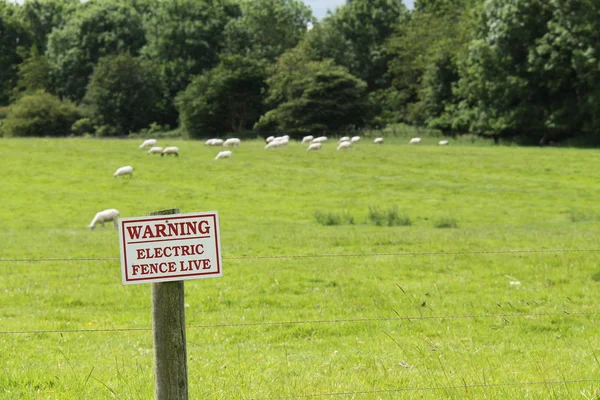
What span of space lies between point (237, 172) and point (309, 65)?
44912 mm

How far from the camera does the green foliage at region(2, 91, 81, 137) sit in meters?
85.3

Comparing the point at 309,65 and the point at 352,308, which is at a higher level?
the point at 309,65

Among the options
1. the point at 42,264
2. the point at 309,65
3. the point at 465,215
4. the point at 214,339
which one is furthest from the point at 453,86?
the point at 214,339

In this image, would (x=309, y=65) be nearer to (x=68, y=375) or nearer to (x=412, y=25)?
(x=412, y=25)

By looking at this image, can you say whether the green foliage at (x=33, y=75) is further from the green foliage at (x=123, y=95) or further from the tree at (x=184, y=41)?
the tree at (x=184, y=41)

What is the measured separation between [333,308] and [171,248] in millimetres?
7011

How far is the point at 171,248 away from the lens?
4586 mm

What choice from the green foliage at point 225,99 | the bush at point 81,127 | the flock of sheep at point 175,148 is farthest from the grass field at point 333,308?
the bush at point 81,127

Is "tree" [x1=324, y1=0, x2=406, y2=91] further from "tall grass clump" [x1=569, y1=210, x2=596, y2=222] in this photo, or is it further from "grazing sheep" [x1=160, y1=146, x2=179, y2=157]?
"tall grass clump" [x1=569, y1=210, x2=596, y2=222]

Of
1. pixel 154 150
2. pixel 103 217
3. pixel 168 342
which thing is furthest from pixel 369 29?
pixel 168 342

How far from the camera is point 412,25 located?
97.4 meters

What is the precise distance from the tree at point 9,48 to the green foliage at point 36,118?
83.3ft

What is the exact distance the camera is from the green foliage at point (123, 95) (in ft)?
309

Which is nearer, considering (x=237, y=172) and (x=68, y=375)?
(x=68, y=375)
